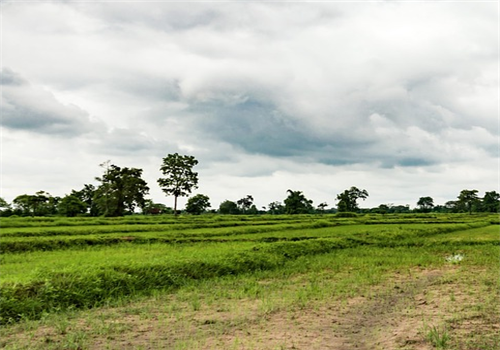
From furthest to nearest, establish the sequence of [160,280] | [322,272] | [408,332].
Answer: [322,272] → [160,280] → [408,332]

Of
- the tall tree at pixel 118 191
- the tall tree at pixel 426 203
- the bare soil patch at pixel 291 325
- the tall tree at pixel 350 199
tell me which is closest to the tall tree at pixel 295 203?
the tall tree at pixel 350 199

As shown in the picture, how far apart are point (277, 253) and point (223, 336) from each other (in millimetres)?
10383

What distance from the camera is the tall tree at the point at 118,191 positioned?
193 ft

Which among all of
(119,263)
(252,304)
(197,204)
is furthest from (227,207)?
(252,304)

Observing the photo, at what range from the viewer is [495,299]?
29.2 feet

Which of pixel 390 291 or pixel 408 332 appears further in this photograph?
pixel 390 291

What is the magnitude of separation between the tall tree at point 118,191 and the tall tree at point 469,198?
234 feet

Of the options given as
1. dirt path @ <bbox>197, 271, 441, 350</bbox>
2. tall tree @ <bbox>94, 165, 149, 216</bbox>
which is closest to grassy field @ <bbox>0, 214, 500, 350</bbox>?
dirt path @ <bbox>197, 271, 441, 350</bbox>

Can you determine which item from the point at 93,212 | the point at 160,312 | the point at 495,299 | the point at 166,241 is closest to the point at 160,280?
the point at 160,312

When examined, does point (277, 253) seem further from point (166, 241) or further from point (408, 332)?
point (408, 332)

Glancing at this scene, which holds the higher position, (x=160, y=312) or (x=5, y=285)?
(x=5, y=285)

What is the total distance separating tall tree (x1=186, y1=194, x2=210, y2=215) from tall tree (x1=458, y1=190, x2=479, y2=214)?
57.7 m

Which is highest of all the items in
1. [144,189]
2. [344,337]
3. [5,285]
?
[144,189]

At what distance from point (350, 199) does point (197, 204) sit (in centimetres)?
3487
